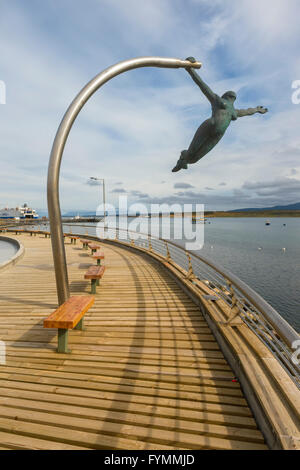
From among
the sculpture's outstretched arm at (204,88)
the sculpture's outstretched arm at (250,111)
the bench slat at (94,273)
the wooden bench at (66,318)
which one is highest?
the sculpture's outstretched arm at (204,88)

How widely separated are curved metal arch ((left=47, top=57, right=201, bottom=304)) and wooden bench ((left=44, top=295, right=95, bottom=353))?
456mm

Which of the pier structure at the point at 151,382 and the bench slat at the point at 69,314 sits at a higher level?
the bench slat at the point at 69,314

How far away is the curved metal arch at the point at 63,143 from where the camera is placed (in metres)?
3.77

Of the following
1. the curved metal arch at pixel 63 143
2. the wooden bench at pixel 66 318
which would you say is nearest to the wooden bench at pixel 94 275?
the curved metal arch at pixel 63 143

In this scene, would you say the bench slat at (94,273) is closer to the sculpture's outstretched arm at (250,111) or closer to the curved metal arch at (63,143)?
the curved metal arch at (63,143)

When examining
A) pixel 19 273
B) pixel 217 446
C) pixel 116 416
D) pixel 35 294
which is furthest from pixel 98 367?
pixel 19 273

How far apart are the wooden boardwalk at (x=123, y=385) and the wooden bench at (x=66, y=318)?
9.3 inches

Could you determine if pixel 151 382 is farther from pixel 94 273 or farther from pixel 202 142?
pixel 94 273

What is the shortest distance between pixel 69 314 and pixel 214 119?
3.58 metres

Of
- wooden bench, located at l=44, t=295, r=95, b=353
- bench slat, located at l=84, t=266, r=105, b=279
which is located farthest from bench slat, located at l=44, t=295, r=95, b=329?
bench slat, located at l=84, t=266, r=105, b=279

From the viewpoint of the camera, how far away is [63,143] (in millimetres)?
3801

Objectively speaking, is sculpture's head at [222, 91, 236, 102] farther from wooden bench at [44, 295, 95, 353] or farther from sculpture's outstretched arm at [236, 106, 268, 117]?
wooden bench at [44, 295, 95, 353]

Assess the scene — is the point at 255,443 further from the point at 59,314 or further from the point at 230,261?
the point at 230,261

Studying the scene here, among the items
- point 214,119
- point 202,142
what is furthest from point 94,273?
point 214,119
